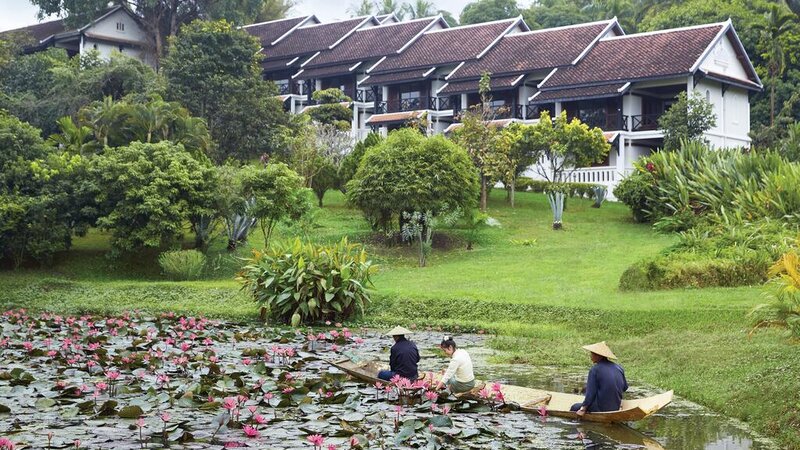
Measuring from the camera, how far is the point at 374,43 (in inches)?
2330

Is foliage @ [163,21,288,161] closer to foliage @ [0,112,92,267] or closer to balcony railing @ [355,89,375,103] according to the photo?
balcony railing @ [355,89,375,103]

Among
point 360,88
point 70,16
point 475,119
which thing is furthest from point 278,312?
point 70,16

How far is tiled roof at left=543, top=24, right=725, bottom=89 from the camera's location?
45.8m

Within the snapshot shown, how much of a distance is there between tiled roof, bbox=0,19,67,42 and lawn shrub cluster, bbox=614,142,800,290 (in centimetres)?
3854

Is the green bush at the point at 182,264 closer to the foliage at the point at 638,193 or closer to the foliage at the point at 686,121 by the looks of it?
the foliage at the point at 638,193

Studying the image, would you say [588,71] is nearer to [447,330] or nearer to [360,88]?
[360,88]

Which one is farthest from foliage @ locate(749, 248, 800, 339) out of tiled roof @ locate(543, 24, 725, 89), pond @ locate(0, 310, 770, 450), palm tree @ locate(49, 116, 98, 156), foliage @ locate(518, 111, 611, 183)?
tiled roof @ locate(543, 24, 725, 89)

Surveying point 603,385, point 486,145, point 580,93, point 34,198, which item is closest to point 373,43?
point 580,93

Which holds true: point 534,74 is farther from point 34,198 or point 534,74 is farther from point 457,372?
point 457,372

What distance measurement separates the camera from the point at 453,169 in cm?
3316

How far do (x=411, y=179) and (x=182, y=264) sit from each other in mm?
7112

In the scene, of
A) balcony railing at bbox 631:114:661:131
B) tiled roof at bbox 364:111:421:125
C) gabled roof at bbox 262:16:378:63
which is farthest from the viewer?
gabled roof at bbox 262:16:378:63

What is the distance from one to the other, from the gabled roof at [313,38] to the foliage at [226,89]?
14.1 metres

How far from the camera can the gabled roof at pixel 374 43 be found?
190 ft
